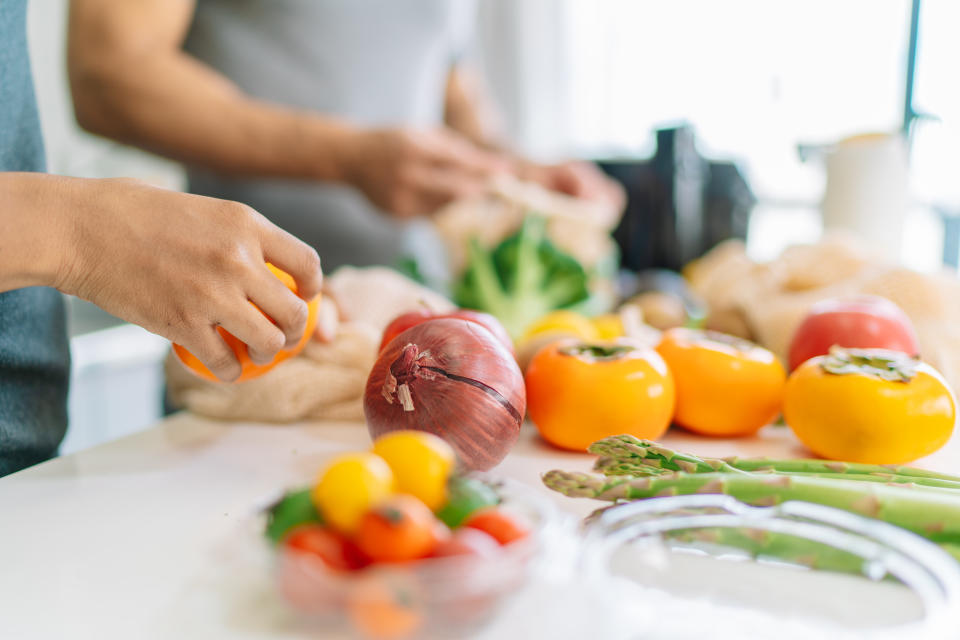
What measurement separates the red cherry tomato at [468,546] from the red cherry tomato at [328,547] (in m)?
0.03

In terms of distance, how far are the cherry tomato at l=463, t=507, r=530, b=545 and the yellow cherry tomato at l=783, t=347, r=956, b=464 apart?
401 millimetres

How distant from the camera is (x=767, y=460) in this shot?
1.84 ft

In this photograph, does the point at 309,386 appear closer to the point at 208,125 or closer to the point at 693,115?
the point at 208,125

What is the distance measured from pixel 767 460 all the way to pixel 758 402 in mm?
173

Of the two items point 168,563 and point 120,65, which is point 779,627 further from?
point 120,65

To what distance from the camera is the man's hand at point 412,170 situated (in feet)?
4.15

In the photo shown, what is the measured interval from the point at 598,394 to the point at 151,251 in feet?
1.29

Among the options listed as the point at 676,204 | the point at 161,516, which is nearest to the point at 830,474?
the point at 161,516

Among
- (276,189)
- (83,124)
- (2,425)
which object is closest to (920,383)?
(2,425)

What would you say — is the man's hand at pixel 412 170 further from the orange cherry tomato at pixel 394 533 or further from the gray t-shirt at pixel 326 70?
the orange cherry tomato at pixel 394 533

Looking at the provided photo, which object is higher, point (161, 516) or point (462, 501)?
point (462, 501)

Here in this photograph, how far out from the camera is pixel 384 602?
28cm

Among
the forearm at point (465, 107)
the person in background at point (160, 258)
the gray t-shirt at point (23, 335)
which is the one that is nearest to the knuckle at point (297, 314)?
the person in background at point (160, 258)

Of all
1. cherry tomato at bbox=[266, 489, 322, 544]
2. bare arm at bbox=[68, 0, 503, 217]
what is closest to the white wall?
bare arm at bbox=[68, 0, 503, 217]
